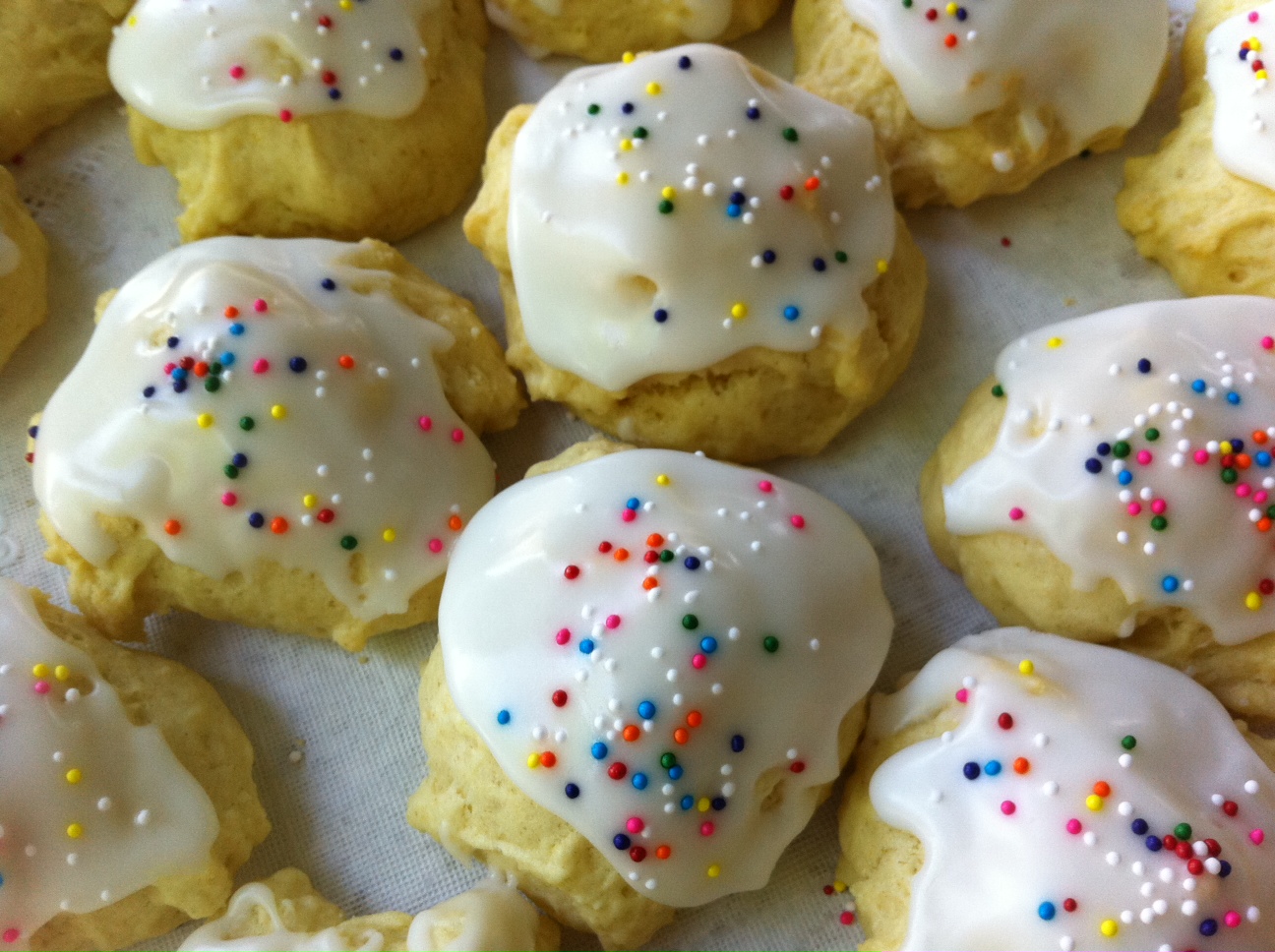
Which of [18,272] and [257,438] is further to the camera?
[18,272]

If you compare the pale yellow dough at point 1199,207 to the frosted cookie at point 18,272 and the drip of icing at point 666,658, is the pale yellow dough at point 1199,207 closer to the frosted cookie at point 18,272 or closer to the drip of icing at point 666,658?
the drip of icing at point 666,658

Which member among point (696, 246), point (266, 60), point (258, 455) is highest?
point (266, 60)

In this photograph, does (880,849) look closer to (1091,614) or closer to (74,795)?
(1091,614)

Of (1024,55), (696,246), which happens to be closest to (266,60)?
(696,246)

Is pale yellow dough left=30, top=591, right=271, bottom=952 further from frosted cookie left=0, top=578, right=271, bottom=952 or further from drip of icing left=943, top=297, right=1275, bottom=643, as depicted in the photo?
drip of icing left=943, top=297, right=1275, bottom=643

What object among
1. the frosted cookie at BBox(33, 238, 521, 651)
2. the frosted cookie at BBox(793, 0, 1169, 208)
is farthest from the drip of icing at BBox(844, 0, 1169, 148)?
the frosted cookie at BBox(33, 238, 521, 651)


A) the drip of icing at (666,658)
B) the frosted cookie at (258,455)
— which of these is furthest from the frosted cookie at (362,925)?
the frosted cookie at (258,455)

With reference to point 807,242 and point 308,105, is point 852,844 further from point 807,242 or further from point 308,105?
point 308,105
